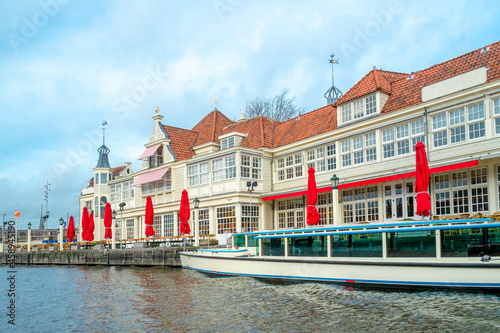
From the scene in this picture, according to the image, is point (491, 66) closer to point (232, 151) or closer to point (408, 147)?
point (408, 147)

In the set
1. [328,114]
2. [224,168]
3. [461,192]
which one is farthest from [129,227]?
[461,192]

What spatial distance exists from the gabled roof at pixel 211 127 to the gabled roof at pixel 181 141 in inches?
→ 22.7

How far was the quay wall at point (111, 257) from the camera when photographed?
27047 mm

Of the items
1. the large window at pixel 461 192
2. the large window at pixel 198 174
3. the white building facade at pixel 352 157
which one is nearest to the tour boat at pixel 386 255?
the white building facade at pixel 352 157

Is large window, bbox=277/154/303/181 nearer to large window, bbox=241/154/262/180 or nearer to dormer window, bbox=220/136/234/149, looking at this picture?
large window, bbox=241/154/262/180

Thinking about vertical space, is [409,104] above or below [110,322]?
above

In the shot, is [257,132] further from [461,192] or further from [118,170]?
[118,170]

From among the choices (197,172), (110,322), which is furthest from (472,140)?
(197,172)

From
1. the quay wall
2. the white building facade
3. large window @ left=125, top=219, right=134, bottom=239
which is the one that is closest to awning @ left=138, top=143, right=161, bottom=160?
the white building facade

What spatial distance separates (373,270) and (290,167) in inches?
586

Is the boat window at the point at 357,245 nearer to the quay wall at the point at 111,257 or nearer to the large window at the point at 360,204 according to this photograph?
A: the large window at the point at 360,204

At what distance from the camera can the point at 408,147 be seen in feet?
73.6

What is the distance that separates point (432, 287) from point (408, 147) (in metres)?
9.56

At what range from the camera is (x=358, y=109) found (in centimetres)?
2558
